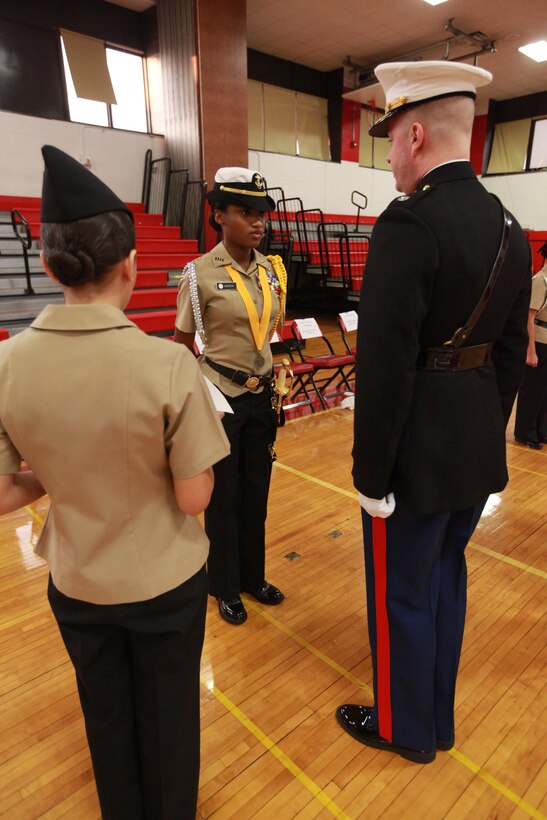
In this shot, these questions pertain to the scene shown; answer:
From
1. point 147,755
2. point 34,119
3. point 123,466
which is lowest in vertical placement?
point 147,755

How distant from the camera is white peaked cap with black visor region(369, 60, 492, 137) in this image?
1.16 meters

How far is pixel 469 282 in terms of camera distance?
3.85 feet

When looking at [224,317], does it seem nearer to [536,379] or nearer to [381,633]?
[381,633]

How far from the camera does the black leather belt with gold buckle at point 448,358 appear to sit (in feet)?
4.12

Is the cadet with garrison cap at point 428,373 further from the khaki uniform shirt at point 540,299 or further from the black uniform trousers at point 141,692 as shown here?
the khaki uniform shirt at point 540,299

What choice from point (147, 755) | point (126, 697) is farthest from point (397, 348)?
point (147, 755)

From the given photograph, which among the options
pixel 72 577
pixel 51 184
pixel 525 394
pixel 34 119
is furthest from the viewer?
pixel 34 119

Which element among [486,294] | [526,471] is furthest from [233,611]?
[526,471]

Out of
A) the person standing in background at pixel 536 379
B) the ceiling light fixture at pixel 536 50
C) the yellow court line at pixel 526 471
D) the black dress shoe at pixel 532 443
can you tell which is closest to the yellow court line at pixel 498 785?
the yellow court line at pixel 526 471

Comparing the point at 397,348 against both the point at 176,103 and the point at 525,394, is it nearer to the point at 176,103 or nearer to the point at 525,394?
the point at 525,394

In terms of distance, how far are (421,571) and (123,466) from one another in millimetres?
891

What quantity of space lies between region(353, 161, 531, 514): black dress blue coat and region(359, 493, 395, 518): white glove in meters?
0.02

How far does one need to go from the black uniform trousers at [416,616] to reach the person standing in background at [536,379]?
8.92ft

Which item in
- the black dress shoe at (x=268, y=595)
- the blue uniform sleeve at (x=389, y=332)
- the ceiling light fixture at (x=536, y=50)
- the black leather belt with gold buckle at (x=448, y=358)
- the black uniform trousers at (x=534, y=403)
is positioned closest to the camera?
the blue uniform sleeve at (x=389, y=332)
